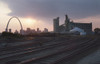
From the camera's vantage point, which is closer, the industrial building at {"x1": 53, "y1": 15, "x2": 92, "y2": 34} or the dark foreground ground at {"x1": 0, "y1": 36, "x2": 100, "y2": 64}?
the dark foreground ground at {"x1": 0, "y1": 36, "x2": 100, "y2": 64}

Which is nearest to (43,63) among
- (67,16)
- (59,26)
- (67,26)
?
(67,26)

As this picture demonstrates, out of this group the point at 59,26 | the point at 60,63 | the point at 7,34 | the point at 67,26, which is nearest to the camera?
the point at 60,63

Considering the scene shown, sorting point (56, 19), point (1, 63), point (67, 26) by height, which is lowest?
point (1, 63)

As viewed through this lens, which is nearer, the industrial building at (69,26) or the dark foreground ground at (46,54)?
the dark foreground ground at (46,54)

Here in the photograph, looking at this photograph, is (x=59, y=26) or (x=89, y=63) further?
(x=59, y=26)

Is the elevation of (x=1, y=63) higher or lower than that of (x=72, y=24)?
lower

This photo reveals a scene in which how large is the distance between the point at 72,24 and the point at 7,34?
9642cm

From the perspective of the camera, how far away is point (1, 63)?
11.3 meters

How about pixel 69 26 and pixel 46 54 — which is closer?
pixel 46 54

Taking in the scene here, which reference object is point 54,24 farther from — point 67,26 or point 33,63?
point 33,63

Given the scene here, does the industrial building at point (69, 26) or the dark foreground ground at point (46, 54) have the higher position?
the industrial building at point (69, 26)

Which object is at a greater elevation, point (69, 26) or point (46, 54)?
point (69, 26)

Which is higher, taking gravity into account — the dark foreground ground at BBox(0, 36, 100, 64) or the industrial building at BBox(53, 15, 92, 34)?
the industrial building at BBox(53, 15, 92, 34)

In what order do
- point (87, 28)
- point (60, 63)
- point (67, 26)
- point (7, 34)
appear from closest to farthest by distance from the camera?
point (60, 63) < point (7, 34) < point (67, 26) < point (87, 28)
